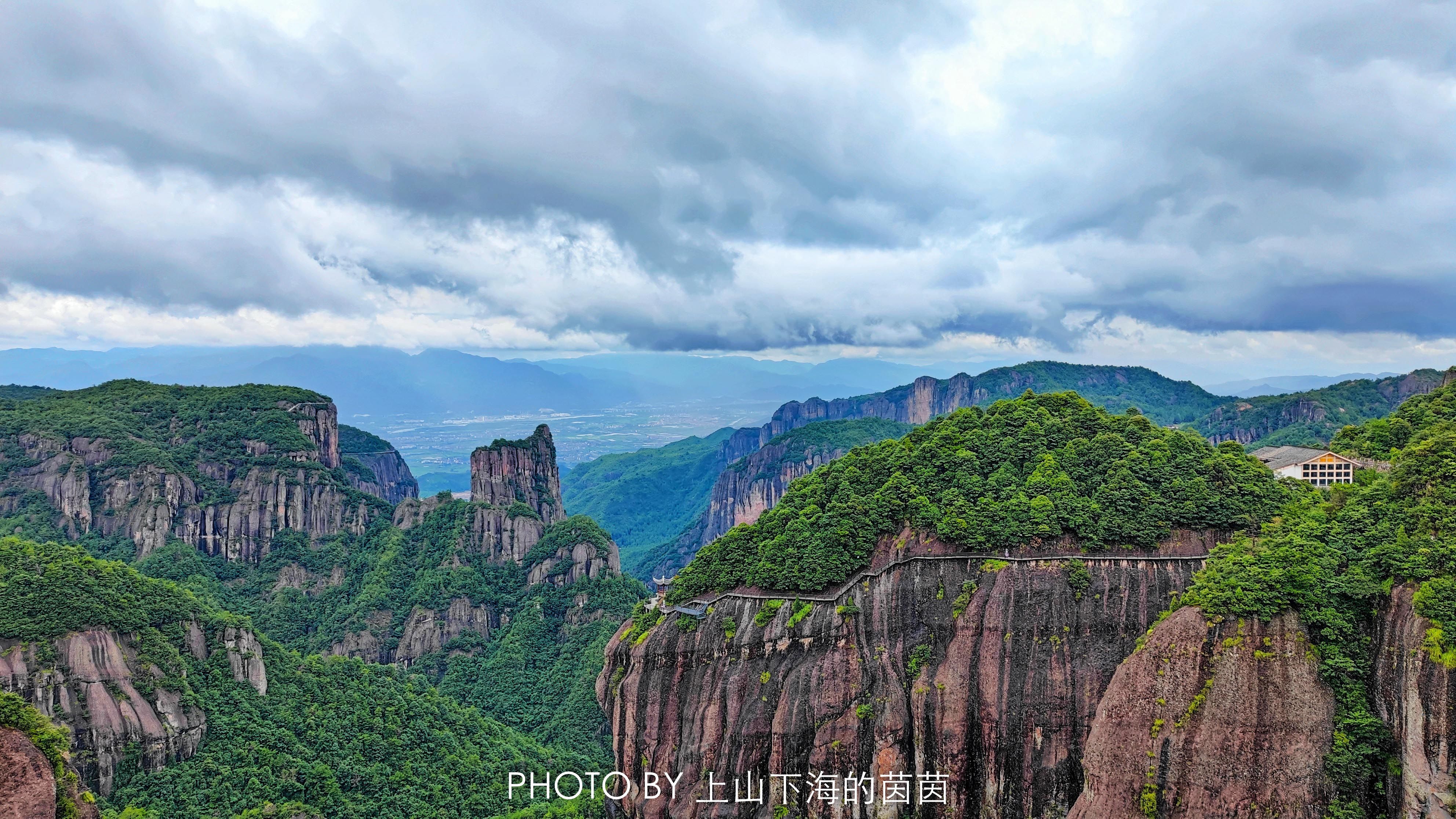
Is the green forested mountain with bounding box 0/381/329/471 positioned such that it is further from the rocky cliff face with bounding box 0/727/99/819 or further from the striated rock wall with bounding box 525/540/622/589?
the rocky cliff face with bounding box 0/727/99/819

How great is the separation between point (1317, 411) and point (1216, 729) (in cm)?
15604

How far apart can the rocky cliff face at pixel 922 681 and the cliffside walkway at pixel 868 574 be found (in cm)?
18

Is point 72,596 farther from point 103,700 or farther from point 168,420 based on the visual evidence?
point 168,420

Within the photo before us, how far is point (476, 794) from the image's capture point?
6750 cm

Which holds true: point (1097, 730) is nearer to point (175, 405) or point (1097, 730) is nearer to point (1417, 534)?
point (1417, 534)

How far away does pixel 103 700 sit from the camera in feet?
185

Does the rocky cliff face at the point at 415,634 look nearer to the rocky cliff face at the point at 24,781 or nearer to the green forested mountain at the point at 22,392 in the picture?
the green forested mountain at the point at 22,392

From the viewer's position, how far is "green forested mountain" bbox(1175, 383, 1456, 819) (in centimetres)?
2616

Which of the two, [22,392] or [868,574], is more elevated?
[22,392]

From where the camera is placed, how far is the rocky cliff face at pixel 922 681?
35344 mm

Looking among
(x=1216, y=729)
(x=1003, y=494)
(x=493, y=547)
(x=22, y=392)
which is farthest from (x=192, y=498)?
(x=1216, y=729)

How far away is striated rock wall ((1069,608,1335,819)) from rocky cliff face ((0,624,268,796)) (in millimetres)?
63451

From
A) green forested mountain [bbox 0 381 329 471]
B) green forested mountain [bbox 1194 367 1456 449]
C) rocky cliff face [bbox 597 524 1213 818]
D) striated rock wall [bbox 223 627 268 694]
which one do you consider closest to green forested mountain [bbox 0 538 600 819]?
striated rock wall [bbox 223 627 268 694]

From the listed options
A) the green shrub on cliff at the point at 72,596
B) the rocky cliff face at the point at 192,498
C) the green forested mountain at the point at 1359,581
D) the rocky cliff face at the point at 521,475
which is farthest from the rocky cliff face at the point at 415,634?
the green forested mountain at the point at 1359,581
